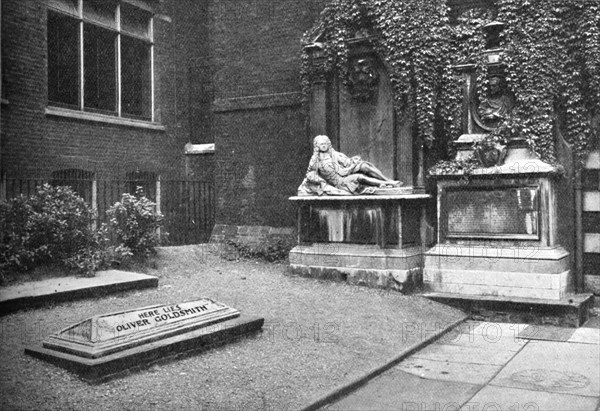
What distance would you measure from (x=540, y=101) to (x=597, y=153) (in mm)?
1508

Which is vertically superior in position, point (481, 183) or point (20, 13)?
point (20, 13)

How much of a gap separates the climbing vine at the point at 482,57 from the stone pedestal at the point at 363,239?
4.08 feet

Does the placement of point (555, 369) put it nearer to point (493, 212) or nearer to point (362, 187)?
point (493, 212)

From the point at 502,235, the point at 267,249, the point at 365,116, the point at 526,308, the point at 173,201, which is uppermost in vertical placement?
the point at 365,116

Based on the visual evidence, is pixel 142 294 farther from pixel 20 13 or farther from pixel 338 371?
pixel 20 13

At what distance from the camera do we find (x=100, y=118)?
14945 mm

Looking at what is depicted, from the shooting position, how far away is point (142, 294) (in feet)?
27.7

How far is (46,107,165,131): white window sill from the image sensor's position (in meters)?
13.8

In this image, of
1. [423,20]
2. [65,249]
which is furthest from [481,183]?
[65,249]

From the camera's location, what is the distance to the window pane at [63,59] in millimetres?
14219

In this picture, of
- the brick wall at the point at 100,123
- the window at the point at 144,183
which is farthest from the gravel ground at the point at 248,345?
the window at the point at 144,183

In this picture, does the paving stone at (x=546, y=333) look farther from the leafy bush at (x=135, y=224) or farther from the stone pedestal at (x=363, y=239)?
the leafy bush at (x=135, y=224)

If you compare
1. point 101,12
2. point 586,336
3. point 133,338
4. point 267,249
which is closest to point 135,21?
point 101,12

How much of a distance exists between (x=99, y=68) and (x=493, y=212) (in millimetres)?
11076
